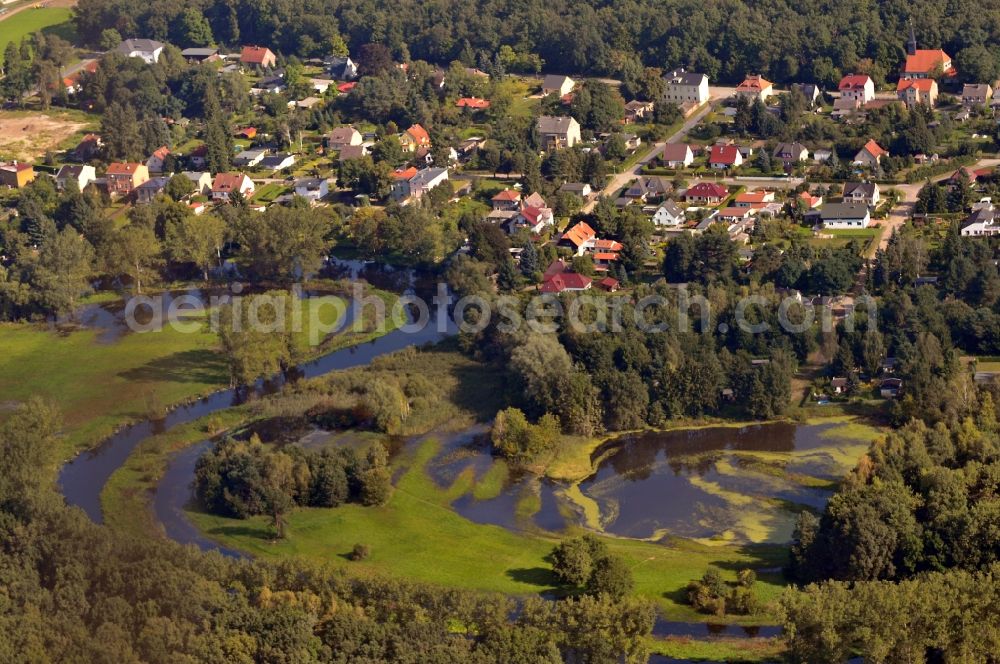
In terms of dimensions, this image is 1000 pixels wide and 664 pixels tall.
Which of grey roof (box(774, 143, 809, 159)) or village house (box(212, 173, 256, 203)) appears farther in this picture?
village house (box(212, 173, 256, 203))

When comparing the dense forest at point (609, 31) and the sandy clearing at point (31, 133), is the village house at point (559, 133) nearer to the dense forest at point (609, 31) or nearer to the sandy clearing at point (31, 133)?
the dense forest at point (609, 31)

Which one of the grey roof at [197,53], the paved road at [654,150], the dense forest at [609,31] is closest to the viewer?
the paved road at [654,150]

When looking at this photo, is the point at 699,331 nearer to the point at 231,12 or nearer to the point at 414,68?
the point at 414,68

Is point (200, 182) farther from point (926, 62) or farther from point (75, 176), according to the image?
point (926, 62)

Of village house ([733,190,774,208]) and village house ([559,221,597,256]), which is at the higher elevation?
village house ([733,190,774,208])

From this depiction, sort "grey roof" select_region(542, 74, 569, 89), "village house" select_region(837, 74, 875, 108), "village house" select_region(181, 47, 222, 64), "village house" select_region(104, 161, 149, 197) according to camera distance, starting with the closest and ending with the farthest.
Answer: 1. "village house" select_region(104, 161, 149, 197)
2. "village house" select_region(837, 74, 875, 108)
3. "grey roof" select_region(542, 74, 569, 89)
4. "village house" select_region(181, 47, 222, 64)

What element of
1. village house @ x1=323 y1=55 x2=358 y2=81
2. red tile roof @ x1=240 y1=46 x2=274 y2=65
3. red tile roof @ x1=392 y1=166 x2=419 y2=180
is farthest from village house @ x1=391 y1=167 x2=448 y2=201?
red tile roof @ x1=240 y1=46 x2=274 y2=65

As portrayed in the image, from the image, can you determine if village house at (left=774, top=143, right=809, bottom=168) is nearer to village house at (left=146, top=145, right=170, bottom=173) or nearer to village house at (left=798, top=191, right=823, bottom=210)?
village house at (left=798, top=191, right=823, bottom=210)

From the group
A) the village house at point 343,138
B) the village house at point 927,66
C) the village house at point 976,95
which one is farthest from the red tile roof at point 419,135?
the village house at point 976,95
